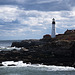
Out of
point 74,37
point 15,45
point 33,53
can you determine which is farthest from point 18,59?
point 15,45

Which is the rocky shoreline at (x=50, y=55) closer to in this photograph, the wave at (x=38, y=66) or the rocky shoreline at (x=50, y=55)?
the rocky shoreline at (x=50, y=55)

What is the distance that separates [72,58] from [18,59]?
14371mm

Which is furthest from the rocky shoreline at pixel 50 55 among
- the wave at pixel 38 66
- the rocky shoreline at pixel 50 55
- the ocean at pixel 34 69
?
the ocean at pixel 34 69

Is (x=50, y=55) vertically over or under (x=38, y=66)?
over

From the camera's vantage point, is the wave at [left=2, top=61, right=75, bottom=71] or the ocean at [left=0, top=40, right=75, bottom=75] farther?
the wave at [left=2, top=61, right=75, bottom=71]

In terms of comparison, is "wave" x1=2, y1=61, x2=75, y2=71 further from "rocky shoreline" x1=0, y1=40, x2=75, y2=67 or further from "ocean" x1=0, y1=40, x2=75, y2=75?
"rocky shoreline" x1=0, y1=40, x2=75, y2=67

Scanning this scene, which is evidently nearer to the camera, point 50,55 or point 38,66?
point 38,66

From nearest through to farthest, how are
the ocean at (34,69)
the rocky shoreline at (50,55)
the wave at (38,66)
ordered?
the ocean at (34,69)
the wave at (38,66)
the rocky shoreline at (50,55)

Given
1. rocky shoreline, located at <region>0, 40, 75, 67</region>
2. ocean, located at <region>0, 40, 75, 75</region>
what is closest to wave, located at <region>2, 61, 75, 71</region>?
ocean, located at <region>0, 40, 75, 75</region>

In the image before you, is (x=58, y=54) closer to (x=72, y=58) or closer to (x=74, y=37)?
(x=72, y=58)

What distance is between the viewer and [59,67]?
5434 cm

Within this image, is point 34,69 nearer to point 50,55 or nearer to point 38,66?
point 38,66

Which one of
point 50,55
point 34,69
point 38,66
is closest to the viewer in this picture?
point 34,69

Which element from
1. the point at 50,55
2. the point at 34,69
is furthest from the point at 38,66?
the point at 50,55
